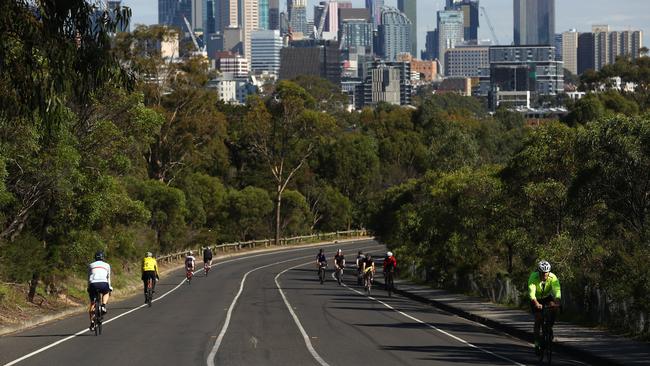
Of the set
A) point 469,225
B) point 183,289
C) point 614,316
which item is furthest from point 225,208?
point 614,316

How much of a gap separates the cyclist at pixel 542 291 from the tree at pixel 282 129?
72406 mm

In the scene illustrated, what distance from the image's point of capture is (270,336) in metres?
24.4

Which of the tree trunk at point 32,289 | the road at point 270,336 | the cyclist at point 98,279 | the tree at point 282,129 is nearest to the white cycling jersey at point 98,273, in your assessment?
the cyclist at point 98,279

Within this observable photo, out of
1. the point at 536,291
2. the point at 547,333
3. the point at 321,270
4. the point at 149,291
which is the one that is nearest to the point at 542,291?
the point at 536,291

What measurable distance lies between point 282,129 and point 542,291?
7569 cm

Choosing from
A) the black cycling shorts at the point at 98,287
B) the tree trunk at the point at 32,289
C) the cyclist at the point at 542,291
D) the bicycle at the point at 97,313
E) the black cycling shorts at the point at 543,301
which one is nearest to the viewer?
the cyclist at the point at 542,291

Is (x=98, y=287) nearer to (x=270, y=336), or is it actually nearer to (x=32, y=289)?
(x=270, y=336)

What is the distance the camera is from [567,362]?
20203 mm

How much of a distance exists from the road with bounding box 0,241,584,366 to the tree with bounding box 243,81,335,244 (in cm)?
5143

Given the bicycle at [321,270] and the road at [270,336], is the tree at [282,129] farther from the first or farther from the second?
the road at [270,336]

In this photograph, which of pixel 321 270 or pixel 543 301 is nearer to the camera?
pixel 543 301

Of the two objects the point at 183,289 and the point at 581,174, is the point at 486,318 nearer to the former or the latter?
the point at 581,174

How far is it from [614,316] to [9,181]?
50.7ft

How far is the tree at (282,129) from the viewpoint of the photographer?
9306 cm
